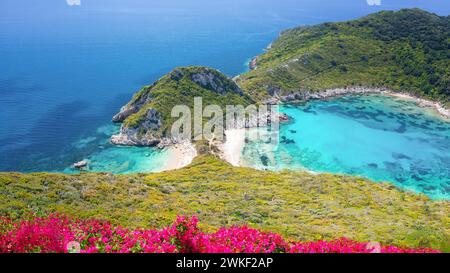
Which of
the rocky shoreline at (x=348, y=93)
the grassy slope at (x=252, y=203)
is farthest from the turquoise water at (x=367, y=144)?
the grassy slope at (x=252, y=203)

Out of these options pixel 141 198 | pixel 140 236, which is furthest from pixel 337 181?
pixel 140 236

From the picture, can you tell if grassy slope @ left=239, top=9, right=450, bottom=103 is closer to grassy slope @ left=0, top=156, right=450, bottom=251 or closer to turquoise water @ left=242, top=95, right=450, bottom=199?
turquoise water @ left=242, top=95, right=450, bottom=199

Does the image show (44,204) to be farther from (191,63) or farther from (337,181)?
(191,63)

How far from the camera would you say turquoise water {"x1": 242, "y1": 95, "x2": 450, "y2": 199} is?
243ft

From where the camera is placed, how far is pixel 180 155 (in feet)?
254

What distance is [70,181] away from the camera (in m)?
44.2

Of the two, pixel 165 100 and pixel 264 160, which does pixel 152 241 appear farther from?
pixel 165 100

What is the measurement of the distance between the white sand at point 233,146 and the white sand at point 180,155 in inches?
278

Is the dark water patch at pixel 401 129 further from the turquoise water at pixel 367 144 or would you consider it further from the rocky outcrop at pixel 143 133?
the rocky outcrop at pixel 143 133

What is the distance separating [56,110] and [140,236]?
101m

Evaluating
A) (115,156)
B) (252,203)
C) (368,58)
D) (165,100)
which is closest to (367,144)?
(165,100)

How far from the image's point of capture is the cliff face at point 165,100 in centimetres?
8438

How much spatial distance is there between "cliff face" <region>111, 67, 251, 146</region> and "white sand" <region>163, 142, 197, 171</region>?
361 cm

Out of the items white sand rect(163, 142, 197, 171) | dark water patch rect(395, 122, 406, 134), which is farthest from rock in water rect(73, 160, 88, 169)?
dark water patch rect(395, 122, 406, 134)
